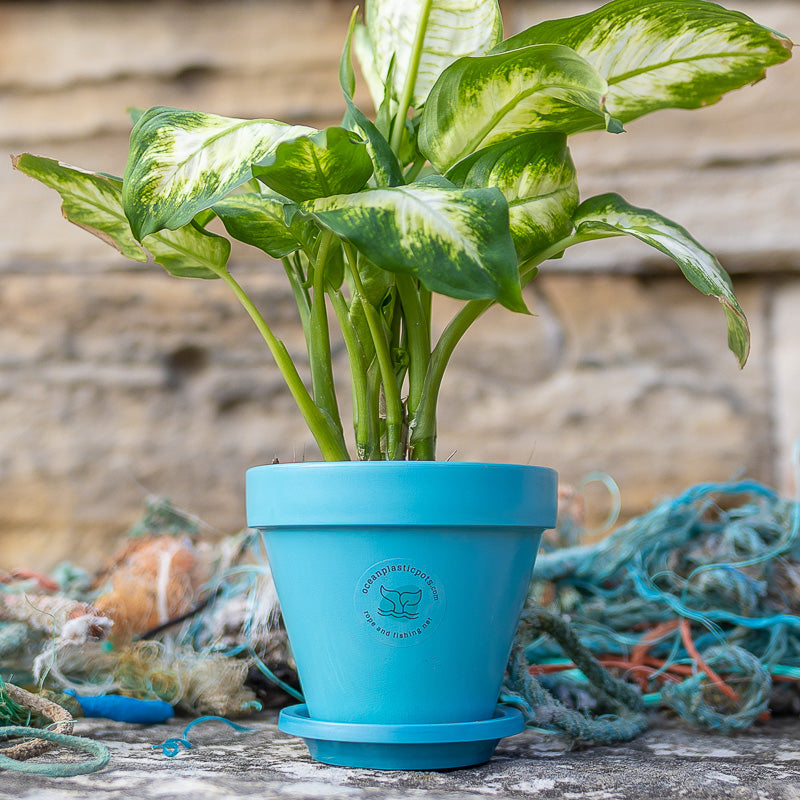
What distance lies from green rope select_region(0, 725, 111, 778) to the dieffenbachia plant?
0.81ft

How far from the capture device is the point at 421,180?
512mm

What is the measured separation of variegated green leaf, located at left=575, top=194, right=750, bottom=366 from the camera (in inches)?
20.6

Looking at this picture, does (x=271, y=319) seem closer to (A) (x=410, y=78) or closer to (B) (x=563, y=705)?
(A) (x=410, y=78)

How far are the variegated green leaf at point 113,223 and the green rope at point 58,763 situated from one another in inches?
13.4

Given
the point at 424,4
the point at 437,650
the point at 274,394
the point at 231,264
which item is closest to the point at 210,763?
the point at 437,650

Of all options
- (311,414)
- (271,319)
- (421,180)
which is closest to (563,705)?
(311,414)

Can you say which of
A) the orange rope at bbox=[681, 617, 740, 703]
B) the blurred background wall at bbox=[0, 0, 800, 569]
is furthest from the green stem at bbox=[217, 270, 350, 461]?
the blurred background wall at bbox=[0, 0, 800, 569]

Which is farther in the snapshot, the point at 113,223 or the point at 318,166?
the point at 113,223

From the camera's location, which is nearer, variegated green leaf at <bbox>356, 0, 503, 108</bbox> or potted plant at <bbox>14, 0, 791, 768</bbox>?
potted plant at <bbox>14, 0, 791, 768</bbox>

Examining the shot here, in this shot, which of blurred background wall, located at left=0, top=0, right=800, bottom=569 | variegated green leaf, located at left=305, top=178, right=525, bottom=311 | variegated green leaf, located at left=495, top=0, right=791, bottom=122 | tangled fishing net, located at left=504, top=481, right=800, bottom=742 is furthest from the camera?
blurred background wall, located at left=0, top=0, right=800, bottom=569

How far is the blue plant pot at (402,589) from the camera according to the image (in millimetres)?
514

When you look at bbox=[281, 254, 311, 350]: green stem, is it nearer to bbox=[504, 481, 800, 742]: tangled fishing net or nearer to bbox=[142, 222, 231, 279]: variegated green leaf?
bbox=[142, 222, 231, 279]: variegated green leaf

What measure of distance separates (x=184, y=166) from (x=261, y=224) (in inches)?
3.2

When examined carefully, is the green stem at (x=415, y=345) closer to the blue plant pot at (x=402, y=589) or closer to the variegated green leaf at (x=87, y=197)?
the blue plant pot at (x=402, y=589)
